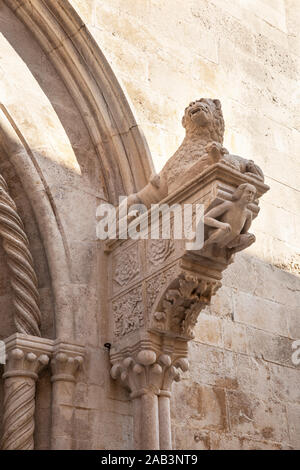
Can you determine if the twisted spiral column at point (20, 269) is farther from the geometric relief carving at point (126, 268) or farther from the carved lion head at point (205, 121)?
the carved lion head at point (205, 121)

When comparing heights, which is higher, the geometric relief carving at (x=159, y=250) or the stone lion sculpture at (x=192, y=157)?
the stone lion sculpture at (x=192, y=157)

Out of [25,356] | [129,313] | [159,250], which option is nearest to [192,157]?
[159,250]

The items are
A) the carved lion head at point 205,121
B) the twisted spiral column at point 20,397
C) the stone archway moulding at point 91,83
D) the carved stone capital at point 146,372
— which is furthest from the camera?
the stone archway moulding at point 91,83

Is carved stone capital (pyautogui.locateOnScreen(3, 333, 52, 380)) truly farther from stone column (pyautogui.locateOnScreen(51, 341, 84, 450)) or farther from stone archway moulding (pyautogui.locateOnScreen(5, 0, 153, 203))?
stone archway moulding (pyautogui.locateOnScreen(5, 0, 153, 203))

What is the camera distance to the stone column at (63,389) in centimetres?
367

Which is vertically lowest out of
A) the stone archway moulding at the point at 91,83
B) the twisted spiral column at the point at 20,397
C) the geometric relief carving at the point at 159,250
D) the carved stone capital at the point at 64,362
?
the twisted spiral column at the point at 20,397

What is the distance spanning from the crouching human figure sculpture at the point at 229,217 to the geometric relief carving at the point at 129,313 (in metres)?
0.51

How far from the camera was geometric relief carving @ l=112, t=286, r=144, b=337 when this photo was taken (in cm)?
397

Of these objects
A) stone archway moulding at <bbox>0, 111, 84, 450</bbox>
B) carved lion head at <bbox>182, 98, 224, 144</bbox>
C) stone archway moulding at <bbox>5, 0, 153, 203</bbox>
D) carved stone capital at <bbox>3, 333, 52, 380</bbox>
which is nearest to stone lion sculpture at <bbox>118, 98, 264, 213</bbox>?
carved lion head at <bbox>182, 98, 224, 144</bbox>

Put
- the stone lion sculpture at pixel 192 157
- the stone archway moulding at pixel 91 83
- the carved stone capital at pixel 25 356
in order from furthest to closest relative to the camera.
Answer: the stone archway moulding at pixel 91 83 < the stone lion sculpture at pixel 192 157 < the carved stone capital at pixel 25 356

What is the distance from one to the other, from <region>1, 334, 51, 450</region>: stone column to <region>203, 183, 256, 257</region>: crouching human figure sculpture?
97cm

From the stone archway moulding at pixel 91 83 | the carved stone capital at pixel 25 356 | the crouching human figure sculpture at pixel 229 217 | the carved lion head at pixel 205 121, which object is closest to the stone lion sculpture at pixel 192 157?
the carved lion head at pixel 205 121

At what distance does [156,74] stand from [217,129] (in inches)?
44.1

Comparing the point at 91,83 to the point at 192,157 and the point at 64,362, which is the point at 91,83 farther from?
the point at 64,362
